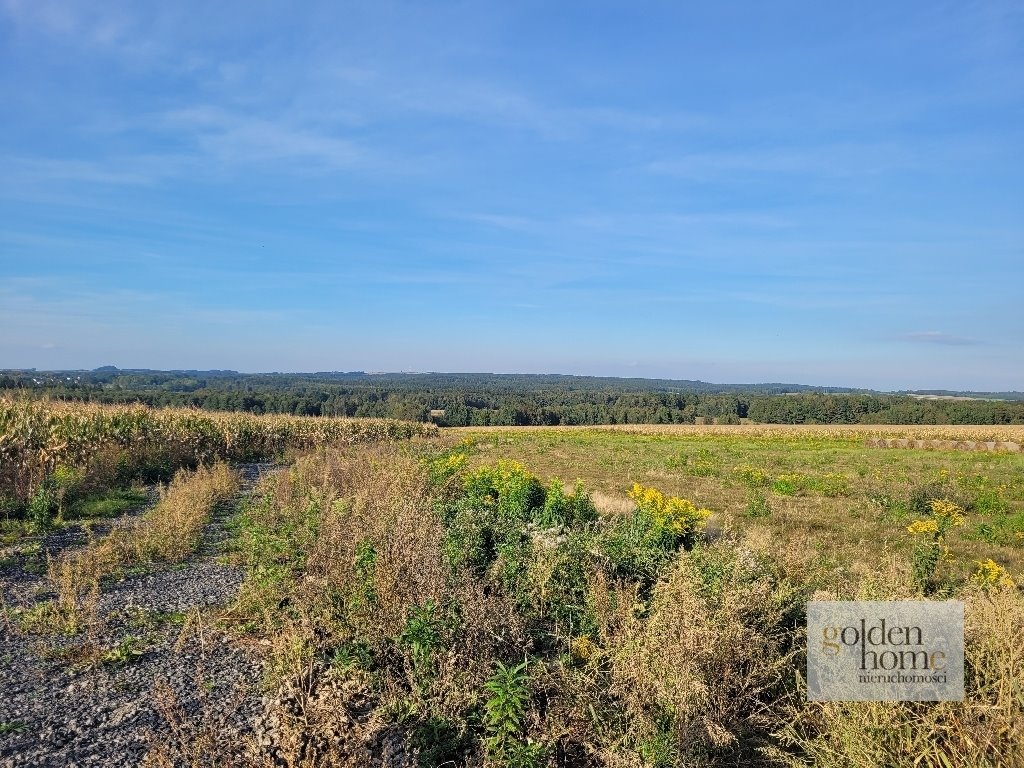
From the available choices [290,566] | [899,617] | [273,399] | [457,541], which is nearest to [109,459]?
[290,566]

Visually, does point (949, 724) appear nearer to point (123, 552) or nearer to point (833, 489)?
point (123, 552)

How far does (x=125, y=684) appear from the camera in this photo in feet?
16.3

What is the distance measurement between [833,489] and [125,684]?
1833cm

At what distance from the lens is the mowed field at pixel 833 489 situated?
11.3 metres

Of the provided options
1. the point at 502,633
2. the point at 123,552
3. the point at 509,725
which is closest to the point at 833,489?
the point at 502,633

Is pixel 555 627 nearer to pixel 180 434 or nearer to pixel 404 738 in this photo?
pixel 404 738

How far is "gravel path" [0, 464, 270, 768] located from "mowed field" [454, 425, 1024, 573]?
6.70 metres

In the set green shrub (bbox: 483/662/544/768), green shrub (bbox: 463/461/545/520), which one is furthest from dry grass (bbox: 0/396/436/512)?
Answer: green shrub (bbox: 483/662/544/768)

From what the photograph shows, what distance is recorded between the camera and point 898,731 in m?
3.99

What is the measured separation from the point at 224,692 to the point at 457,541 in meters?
3.80

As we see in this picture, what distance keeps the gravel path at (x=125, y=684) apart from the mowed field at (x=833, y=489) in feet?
22.0

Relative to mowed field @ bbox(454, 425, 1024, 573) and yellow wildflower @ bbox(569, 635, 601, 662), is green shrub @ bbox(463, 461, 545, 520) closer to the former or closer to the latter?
mowed field @ bbox(454, 425, 1024, 573)

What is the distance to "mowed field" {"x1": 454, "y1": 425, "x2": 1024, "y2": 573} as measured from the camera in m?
11.3

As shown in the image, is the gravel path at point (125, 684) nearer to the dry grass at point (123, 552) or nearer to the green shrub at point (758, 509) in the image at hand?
the dry grass at point (123, 552)
